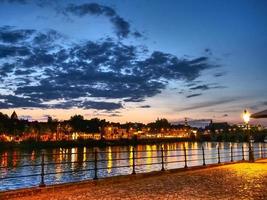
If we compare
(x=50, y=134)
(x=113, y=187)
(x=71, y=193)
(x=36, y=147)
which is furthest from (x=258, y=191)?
(x=50, y=134)

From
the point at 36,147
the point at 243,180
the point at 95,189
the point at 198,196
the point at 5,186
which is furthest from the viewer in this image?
the point at 36,147

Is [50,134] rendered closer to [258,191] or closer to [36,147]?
[36,147]

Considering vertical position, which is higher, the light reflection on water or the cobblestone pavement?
the cobblestone pavement

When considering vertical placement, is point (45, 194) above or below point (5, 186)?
above

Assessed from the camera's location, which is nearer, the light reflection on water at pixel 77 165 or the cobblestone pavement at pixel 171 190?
the cobblestone pavement at pixel 171 190

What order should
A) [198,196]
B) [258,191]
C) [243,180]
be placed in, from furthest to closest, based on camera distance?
1. [243,180]
2. [258,191]
3. [198,196]

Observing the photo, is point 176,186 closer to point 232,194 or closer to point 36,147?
point 232,194

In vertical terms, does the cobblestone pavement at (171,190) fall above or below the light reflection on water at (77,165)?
above

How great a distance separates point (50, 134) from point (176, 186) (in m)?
183

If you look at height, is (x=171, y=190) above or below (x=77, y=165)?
above

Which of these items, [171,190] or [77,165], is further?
[77,165]

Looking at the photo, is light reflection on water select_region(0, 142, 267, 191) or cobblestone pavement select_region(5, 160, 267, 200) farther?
light reflection on water select_region(0, 142, 267, 191)

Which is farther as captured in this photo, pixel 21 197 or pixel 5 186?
pixel 5 186

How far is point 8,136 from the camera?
16425 cm
